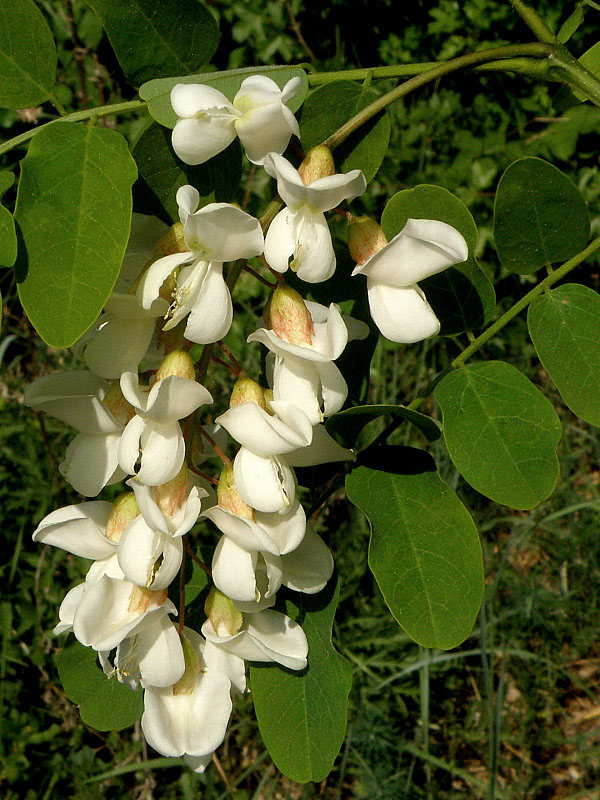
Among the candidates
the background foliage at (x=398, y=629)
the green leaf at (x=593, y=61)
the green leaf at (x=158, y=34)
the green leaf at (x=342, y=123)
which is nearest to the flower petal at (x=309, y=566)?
the green leaf at (x=342, y=123)

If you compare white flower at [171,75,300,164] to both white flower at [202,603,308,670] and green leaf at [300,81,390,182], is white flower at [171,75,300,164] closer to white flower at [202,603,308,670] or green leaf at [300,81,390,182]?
green leaf at [300,81,390,182]

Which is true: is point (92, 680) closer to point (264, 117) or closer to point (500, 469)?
point (500, 469)

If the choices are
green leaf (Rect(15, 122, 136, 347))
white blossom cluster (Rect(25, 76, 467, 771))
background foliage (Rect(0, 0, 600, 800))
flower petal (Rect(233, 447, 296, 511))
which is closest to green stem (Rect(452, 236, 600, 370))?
white blossom cluster (Rect(25, 76, 467, 771))

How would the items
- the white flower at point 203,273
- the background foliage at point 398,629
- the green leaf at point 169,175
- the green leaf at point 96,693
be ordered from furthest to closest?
the background foliage at point 398,629, the green leaf at point 96,693, the green leaf at point 169,175, the white flower at point 203,273

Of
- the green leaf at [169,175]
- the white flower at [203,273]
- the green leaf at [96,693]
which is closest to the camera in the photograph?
the white flower at [203,273]

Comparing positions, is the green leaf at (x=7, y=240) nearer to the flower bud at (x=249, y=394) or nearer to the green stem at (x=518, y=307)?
the flower bud at (x=249, y=394)

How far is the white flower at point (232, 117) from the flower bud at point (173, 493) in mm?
236

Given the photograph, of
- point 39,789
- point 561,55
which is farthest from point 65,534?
point 39,789

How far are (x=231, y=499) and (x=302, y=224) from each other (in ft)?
0.70

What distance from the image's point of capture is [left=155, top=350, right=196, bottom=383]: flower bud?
0.60 m

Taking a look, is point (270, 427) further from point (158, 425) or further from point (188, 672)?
point (188, 672)

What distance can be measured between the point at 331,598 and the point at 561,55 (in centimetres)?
51

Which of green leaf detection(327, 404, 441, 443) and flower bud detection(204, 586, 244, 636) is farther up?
green leaf detection(327, 404, 441, 443)

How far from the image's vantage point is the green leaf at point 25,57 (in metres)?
0.67
